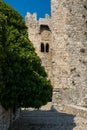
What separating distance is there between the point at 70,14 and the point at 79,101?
976cm

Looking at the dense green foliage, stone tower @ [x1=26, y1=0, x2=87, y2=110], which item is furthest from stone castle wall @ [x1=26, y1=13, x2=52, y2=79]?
the dense green foliage

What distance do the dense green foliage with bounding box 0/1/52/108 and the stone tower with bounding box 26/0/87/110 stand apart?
1428 cm

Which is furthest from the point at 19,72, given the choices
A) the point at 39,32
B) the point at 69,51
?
the point at 39,32

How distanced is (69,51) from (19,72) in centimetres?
1841

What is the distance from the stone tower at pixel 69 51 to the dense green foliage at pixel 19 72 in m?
14.3

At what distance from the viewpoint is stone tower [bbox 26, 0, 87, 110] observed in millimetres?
35625

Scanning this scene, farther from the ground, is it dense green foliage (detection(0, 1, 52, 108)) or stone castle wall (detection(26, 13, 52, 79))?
stone castle wall (detection(26, 13, 52, 79))

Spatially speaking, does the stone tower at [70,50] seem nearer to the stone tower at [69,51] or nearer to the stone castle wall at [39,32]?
the stone tower at [69,51]

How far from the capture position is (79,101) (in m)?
35.3

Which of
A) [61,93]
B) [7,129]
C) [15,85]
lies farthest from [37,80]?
[61,93]

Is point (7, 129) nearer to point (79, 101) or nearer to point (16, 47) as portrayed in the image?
point (16, 47)

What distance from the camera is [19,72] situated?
1886 centimetres

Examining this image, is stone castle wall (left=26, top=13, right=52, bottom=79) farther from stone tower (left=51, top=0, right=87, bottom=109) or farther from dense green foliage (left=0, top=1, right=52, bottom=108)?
dense green foliage (left=0, top=1, right=52, bottom=108)

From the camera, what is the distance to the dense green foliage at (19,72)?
17.8 metres
